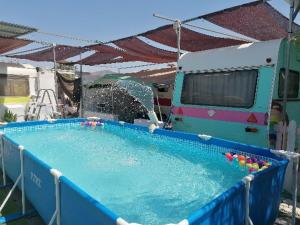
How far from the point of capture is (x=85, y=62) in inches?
595

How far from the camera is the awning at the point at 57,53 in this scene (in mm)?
11999

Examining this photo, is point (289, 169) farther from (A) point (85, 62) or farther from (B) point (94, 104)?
→ (A) point (85, 62)

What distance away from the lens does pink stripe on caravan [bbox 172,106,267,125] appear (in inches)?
211

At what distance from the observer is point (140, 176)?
4.81 m

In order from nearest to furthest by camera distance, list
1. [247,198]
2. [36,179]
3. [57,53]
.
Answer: [247,198] < [36,179] < [57,53]

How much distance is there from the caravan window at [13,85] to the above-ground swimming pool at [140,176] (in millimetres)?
4554

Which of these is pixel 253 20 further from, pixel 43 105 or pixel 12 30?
pixel 43 105

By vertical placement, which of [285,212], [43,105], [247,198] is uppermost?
[43,105]

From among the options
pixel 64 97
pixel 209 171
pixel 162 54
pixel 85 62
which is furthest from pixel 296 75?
pixel 64 97

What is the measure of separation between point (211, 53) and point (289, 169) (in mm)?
3127

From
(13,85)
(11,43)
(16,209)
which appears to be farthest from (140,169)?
(13,85)

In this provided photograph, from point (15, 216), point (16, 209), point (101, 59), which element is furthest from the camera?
point (101, 59)

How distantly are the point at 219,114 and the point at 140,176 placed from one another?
2390mm

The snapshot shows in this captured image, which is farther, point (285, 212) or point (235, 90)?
point (235, 90)
